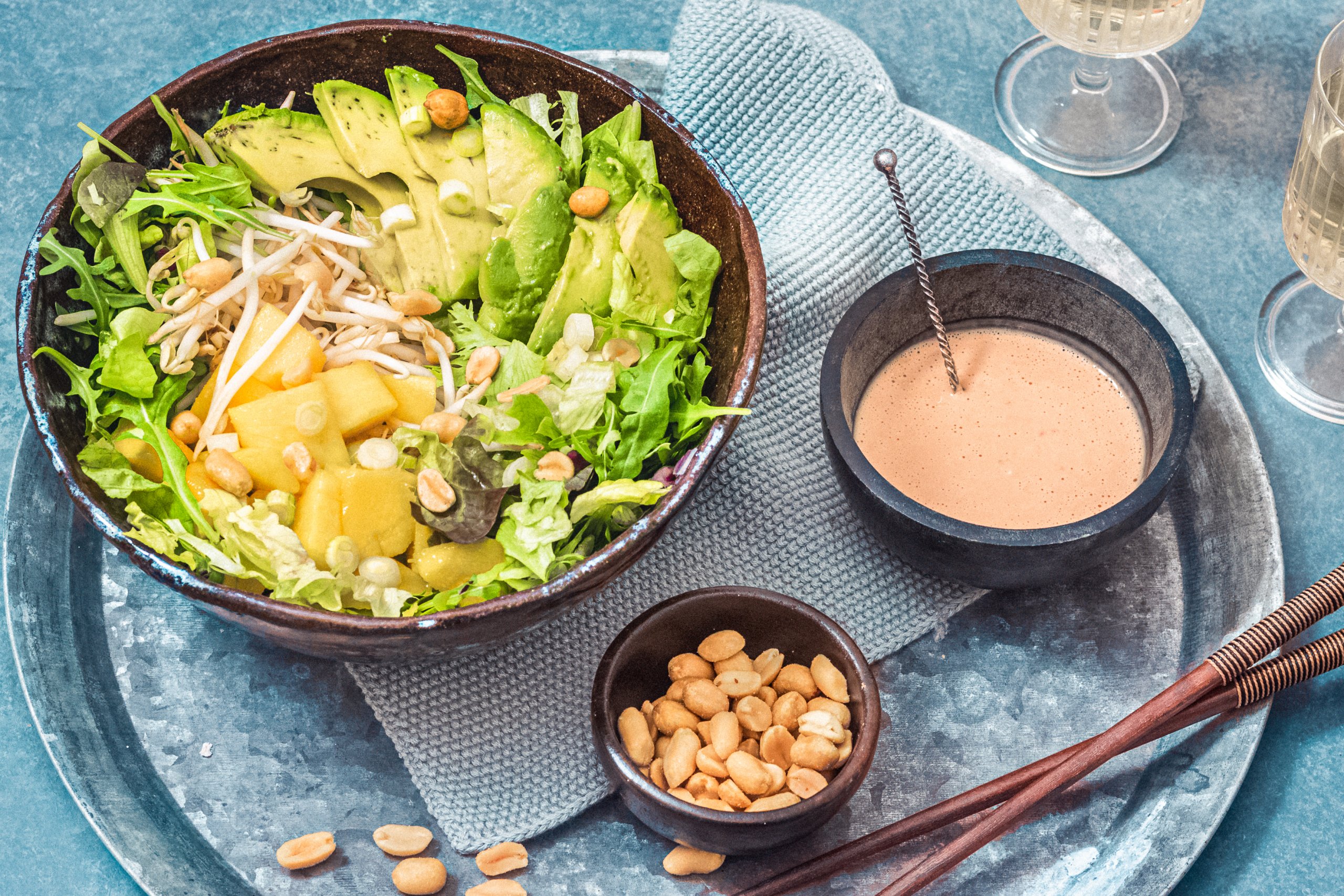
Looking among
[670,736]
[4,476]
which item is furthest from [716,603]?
[4,476]

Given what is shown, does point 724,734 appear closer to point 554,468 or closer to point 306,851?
point 554,468

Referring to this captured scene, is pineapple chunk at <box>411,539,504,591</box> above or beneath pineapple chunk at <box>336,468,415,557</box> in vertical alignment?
beneath

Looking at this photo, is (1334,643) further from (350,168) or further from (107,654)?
(107,654)

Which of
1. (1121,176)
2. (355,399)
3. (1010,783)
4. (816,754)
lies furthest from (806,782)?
(1121,176)

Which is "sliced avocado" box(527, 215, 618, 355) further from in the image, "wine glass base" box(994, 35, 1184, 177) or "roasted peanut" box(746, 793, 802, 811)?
"wine glass base" box(994, 35, 1184, 177)

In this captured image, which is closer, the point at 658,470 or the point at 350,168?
the point at 658,470

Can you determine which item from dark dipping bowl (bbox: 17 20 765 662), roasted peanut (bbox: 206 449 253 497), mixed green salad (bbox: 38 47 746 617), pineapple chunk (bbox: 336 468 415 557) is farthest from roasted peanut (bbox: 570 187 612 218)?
roasted peanut (bbox: 206 449 253 497)

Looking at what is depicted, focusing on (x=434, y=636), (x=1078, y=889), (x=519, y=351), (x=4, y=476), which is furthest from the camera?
(x=4, y=476)
